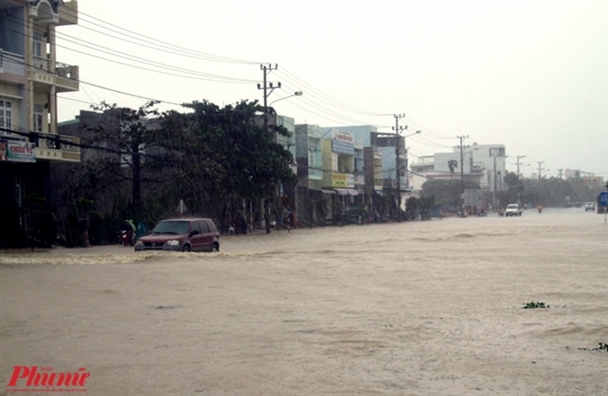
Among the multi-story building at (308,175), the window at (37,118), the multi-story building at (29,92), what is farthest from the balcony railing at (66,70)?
the multi-story building at (308,175)

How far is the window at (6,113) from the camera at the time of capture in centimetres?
3212

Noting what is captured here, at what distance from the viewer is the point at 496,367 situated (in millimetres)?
9875

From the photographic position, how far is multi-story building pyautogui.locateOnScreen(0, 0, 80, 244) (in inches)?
1255

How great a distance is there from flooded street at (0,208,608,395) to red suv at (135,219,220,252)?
685 millimetres

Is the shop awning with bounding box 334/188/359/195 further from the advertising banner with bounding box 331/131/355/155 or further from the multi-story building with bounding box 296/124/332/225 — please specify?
the advertising banner with bounding box 331/131/355/155

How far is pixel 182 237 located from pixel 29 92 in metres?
13.0

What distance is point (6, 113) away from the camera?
32469 mm

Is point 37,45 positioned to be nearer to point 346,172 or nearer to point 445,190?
point 346,172

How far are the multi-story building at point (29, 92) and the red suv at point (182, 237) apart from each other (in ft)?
25.0

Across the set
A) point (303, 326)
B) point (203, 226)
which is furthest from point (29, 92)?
point (303, 326)

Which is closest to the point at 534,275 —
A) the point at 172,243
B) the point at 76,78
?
the point at 172,243

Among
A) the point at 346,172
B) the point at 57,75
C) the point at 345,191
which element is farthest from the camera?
the point at 346,172

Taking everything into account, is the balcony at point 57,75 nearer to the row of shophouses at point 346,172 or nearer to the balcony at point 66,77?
the balcony at point 66,77

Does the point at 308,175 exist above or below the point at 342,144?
below
